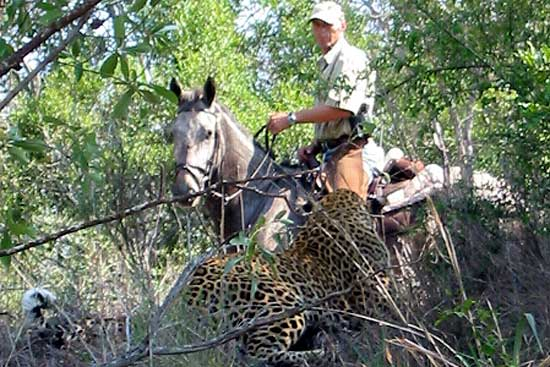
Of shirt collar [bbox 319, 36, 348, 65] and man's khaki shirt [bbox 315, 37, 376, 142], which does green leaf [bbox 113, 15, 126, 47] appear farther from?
shirt collar [bbox 319, 36, 348, 65]

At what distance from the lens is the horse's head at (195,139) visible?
818 cm

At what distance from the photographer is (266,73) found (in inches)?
646

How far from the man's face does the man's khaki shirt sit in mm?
56

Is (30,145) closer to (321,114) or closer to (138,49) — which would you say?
(138,49)

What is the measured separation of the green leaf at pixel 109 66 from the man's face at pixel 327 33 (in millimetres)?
5463

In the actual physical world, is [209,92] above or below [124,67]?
below

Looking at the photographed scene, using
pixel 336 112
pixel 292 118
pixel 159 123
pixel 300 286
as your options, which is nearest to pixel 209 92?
pixel 292 118

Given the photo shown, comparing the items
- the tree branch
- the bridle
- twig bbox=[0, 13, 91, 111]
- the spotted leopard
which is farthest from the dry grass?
the tree branch

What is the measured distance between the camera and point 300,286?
7.20 meters

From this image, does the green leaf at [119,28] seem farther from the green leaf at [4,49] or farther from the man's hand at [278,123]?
the man's hand at [278,123]

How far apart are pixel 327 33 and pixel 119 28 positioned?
5.52 meters

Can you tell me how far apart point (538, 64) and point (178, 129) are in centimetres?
305

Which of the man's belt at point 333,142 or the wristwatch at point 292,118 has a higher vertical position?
the wristwatch at point 292,118

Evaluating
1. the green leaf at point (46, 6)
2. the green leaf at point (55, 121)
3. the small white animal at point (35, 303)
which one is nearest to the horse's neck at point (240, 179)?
the small white animal at point (35, 303)
